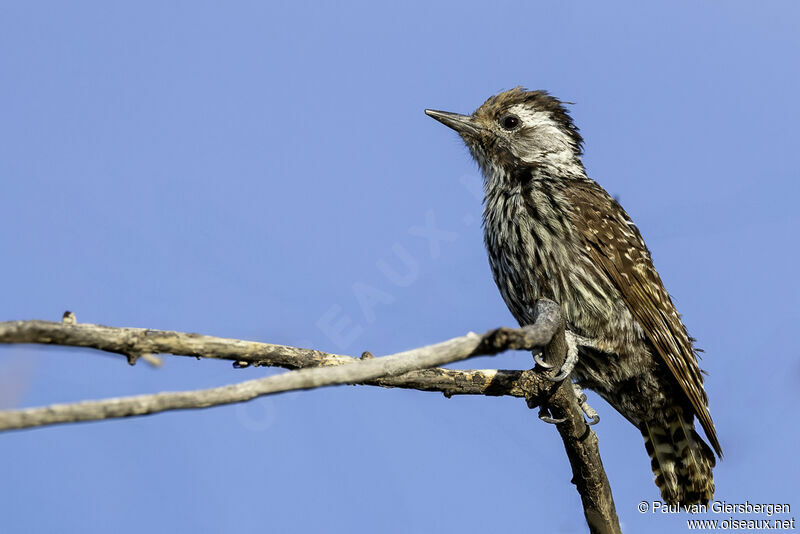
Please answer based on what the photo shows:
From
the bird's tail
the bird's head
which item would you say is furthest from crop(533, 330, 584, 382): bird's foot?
the bird's head

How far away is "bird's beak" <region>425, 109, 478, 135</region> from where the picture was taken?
6.48 meters

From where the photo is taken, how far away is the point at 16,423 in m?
2.36

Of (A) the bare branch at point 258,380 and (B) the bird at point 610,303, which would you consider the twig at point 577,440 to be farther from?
(A) the bare branch at point 258,380

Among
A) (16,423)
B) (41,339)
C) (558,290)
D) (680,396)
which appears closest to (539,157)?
(558,290)

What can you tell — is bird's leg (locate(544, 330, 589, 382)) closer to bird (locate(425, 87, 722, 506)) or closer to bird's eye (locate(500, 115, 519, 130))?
bird (locate(425, 87, 722, 506))

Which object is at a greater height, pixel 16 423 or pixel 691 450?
pixel 691 450

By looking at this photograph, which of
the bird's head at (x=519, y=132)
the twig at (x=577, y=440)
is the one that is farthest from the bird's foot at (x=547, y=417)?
the bird's head at (x=519, y=132)

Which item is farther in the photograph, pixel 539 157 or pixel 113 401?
pixel 539 157

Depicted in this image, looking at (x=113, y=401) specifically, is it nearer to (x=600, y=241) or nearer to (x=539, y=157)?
(x=600, y=241)

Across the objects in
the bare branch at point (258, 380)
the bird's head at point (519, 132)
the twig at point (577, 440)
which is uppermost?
the bird's head at point (519, 132)

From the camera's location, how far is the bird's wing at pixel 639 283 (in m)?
5.30

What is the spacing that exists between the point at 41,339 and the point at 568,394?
2697 mm

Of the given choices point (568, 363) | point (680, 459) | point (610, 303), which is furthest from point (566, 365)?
point (680, 459)

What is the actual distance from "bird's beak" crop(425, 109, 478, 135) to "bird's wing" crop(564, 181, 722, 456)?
1067 millimetres
